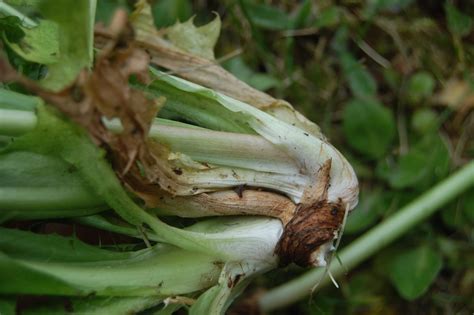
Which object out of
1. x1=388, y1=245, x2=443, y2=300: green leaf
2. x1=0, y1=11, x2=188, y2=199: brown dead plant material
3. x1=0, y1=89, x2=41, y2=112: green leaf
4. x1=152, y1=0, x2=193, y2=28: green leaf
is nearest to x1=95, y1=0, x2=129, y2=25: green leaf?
x1=152, y1=0, x2=193, y2=28: green leaf

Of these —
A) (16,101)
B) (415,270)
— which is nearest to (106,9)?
(16,101)

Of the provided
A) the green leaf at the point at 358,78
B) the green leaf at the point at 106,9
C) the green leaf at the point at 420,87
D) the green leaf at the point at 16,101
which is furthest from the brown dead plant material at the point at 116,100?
the green leaf at the point at 420,87

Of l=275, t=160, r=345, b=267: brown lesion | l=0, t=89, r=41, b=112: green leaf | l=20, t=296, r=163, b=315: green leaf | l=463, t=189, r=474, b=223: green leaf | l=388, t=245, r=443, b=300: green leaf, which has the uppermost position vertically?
l=0, t=89, r=41, b=112: green leaf

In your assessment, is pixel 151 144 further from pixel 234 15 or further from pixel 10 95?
pixel 234 15

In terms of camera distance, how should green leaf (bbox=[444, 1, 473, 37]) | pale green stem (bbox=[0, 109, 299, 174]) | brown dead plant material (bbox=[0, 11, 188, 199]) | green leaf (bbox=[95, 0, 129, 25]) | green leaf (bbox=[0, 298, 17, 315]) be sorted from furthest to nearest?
green leaf (bbox=[444, 1, 473, 37]) → green leaf (bbox=[95, 0, 129, 25]) → pale green stem (bbox=[0, 109, 299, 174]) → green leaf (bbox=[0, 298, 17, 315]) → brown dead plant material (bbox=[0, 11, 188, 199])

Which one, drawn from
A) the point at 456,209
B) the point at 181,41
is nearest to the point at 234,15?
the point at 181,41

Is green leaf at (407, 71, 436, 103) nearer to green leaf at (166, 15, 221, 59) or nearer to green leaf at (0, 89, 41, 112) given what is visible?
green leaf at (166, 15, 221, 59)

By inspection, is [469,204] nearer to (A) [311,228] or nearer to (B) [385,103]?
(B) [385,103]
